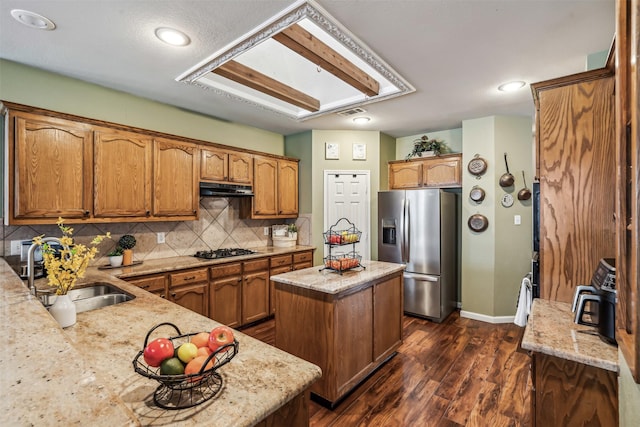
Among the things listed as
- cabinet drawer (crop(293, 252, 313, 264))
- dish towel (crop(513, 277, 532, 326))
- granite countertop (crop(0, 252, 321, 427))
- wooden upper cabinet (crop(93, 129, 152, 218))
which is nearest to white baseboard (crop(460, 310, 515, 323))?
dish towel (crop(513, 277, 532, 326))

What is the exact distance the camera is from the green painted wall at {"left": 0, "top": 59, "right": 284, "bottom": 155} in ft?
8.11

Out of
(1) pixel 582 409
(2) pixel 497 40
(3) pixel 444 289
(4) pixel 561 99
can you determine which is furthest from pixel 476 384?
(2) pixel 497 40

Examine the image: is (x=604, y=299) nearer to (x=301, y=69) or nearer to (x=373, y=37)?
(x=373, y=37)

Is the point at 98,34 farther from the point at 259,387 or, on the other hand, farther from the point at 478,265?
the point at 478,265

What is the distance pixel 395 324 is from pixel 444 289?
137 cm

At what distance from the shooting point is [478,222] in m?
3.87

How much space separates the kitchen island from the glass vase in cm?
128

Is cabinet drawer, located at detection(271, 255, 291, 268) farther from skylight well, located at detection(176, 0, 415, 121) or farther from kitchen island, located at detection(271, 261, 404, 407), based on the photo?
skylight well, located at detection(176, 0, 415, 121)

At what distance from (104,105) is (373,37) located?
2.59 metres

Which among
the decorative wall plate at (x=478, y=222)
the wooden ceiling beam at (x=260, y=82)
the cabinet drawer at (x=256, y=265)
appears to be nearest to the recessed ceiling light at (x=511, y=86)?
the decorative wall plate at (x=478, y=222)

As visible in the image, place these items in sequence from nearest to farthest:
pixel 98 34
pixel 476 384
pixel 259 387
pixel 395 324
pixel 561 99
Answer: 1. pixel 259 387
2. pixel 561 99
3. pixel 98 34
4. pixel 476 384
5. pixel 395 324

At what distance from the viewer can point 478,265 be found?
3.91m

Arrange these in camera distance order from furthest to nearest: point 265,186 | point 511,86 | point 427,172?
point 427,172 → point 265,186 → point 511,86

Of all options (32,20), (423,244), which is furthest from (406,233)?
(32,20)
